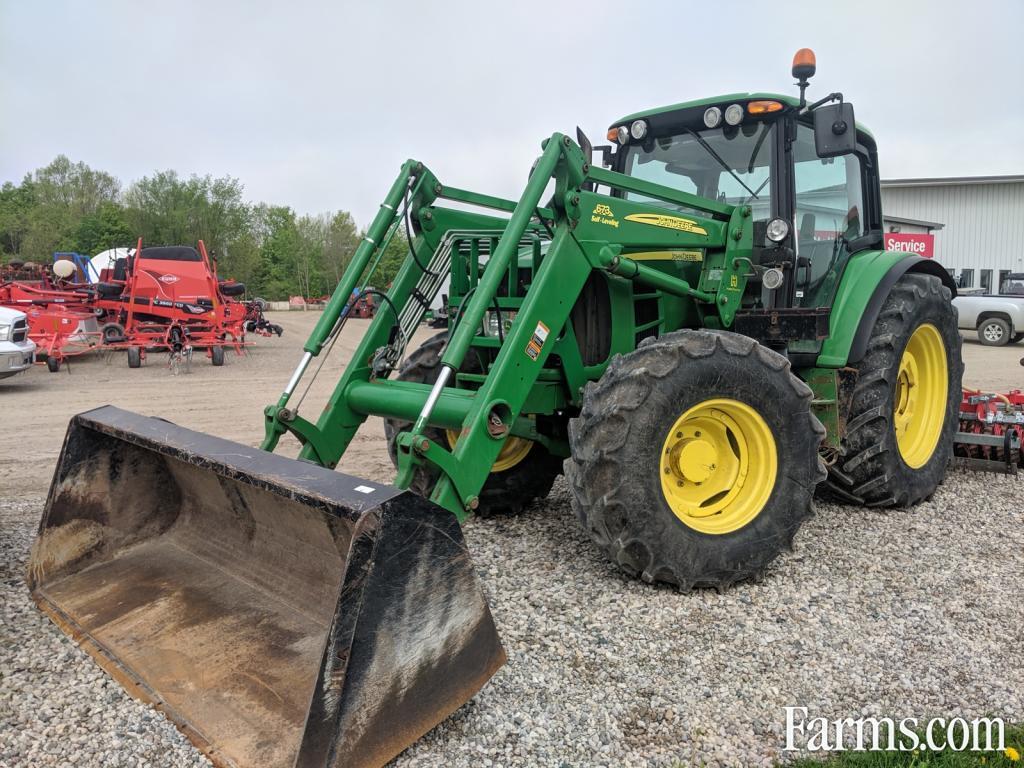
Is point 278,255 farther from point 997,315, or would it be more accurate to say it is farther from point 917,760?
point 917,760

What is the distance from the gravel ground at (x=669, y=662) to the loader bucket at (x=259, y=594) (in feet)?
0.50

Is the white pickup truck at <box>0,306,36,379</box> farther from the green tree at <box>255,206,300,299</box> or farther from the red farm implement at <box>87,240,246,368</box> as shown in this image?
the green tree at <box>255,206,300,299</box>

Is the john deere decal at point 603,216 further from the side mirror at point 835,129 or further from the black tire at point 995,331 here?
the black tire at point 995,331

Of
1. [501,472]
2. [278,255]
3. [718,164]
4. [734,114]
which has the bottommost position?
[501,472]

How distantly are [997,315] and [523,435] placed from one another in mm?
18647

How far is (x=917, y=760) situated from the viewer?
250cm

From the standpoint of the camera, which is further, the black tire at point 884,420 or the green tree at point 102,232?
the green tree at point 102,232

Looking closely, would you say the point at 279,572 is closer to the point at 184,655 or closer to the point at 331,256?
the point at 184,655

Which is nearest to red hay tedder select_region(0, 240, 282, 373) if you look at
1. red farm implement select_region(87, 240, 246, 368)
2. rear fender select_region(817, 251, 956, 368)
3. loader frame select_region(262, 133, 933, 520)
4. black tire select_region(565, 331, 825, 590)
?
red farm implement select_region(87, 240, 246, 368)

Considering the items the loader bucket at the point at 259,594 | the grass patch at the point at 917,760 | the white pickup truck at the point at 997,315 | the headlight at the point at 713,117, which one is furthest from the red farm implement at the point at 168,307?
the white pickup truck at the point at 997,315

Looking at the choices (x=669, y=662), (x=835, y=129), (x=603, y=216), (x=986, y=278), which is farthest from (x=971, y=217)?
(x=669, y=662)

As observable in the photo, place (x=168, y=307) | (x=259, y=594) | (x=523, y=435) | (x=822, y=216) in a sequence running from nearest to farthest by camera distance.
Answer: (x=259, y=594)
(x=523, y=435)
(x=822, y=216)
(x=168, y=307)

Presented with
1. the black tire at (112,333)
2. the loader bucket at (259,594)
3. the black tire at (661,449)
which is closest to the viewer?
the loader bucket at (259,594)

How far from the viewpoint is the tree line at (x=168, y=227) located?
4944 centimetres
